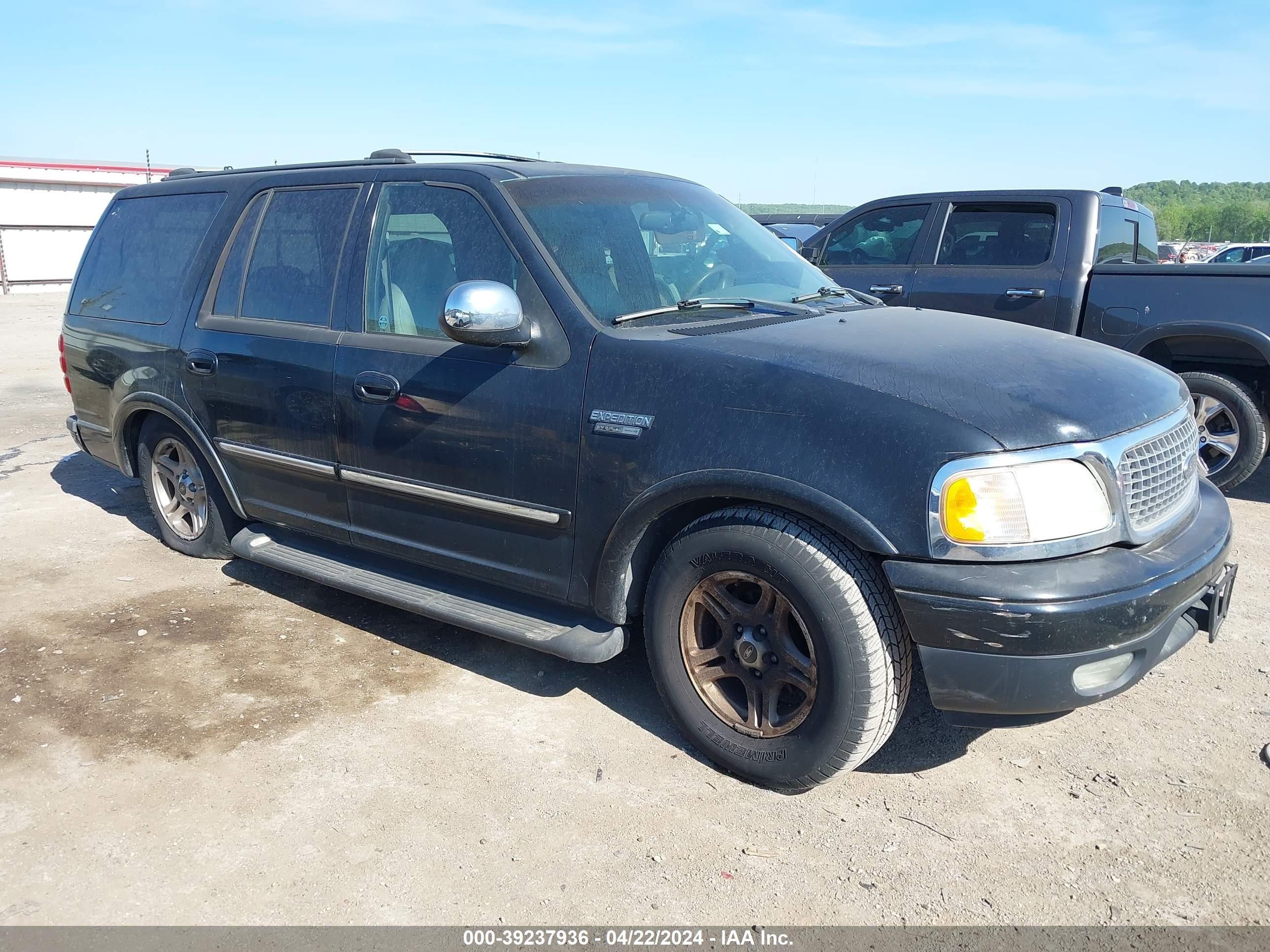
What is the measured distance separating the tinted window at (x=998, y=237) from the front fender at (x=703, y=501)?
497cm

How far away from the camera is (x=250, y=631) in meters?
4.43

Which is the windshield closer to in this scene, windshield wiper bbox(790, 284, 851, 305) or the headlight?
windshield wiper bbox(790, 284, 851, 305)

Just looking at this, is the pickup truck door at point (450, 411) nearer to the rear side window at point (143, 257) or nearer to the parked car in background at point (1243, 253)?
the rear side window at point (143, 257)

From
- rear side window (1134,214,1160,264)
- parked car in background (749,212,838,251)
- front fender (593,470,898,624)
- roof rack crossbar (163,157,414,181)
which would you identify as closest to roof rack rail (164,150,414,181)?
roof rack crossbar (163,157,414,181)

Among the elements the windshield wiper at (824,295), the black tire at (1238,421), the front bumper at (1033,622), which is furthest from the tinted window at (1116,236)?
the front bumper at (1033,622)

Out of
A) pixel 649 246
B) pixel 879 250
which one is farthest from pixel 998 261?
pixel 649 246

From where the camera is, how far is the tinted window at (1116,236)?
7039mm

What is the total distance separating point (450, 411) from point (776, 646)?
145 cm

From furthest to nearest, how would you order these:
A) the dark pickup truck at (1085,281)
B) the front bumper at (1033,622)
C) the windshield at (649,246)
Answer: the dark pickup truck at (1085,281) → the windshield at (649,246) → the front bumper at (1033,622)

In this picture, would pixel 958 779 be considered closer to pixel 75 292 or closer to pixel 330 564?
pixel 330 564

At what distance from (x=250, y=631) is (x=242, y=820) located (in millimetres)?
1567

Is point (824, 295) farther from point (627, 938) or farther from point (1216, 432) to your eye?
point (1216, 432)

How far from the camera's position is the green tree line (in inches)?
2288

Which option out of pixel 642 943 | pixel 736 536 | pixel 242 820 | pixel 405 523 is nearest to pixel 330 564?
pixel 405 523
